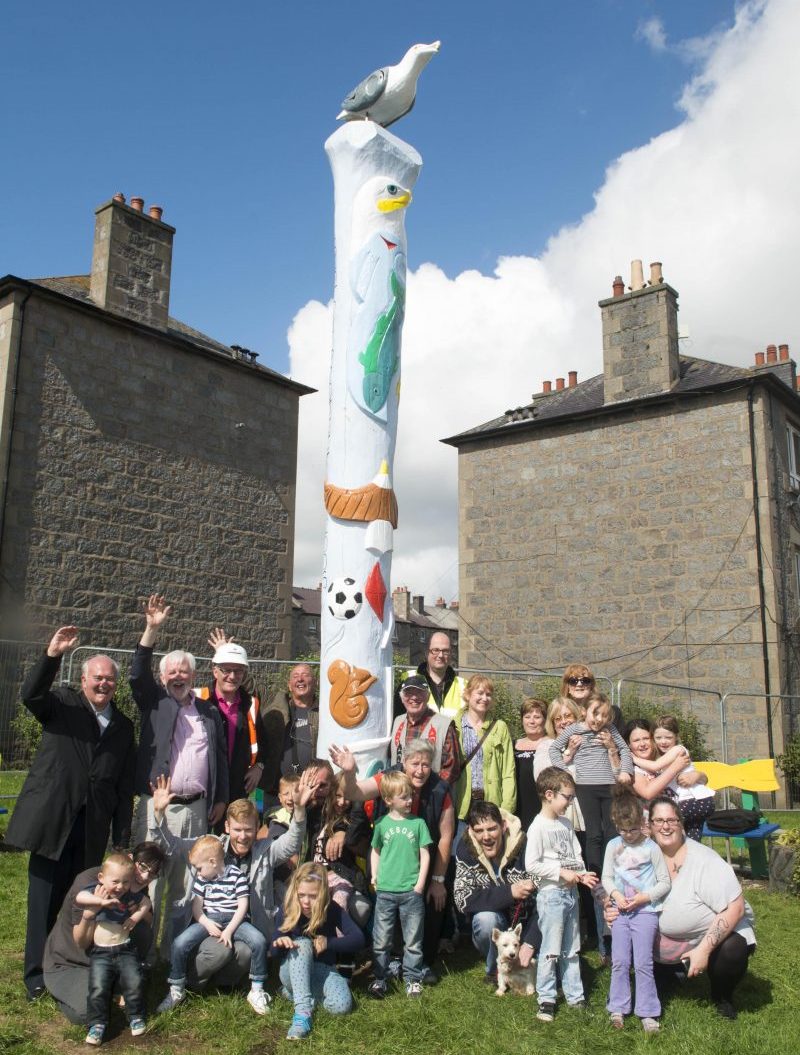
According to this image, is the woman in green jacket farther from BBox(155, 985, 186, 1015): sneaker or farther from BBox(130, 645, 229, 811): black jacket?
BBox(155, 985, 186, 1015): sneaker

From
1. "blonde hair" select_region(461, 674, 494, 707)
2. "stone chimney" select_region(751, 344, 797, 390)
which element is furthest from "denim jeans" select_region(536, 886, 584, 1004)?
"stone chimney" select_region(751, 344, 797, 390)

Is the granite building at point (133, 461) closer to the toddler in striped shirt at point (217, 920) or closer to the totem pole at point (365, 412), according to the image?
the totem pole at point (365, 412)

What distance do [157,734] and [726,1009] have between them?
3.36 m

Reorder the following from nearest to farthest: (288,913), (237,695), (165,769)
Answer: (288,913) < (165,769) < (237,695)

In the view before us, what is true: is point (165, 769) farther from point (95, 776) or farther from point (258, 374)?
point (258, 374)

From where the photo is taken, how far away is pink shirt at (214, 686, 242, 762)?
5.77 metres

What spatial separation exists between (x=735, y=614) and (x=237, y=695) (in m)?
12.8

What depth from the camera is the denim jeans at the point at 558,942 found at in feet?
16.6

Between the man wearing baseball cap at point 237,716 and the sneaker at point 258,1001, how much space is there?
1278 millimetres

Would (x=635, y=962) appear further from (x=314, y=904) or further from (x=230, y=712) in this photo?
(x=230, y=712)

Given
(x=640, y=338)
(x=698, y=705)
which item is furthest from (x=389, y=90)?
(x=698, y=705)

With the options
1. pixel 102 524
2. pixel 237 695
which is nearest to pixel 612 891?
pixel 237 695

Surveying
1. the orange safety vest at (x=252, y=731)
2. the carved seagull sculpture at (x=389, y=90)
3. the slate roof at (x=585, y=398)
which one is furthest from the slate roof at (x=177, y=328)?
the orange safety vest at (x=252, y=731)

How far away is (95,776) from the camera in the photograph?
5074mm
